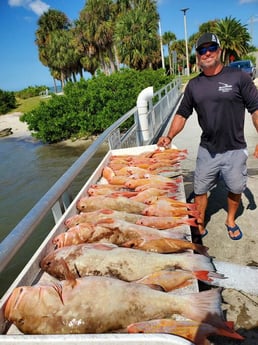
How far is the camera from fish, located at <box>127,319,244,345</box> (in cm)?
170

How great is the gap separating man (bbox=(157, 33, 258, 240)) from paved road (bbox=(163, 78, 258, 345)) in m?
0.49

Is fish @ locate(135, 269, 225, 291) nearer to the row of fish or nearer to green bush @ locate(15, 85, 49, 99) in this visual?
the row of fish

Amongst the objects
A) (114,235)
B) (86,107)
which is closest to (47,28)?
(86,107)

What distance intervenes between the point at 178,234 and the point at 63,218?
1143 millimetres

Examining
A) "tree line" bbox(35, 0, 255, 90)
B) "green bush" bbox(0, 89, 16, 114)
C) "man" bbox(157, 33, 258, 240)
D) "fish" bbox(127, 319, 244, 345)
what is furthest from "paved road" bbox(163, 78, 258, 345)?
"green bush" bbox(0, 89, 16, 114)

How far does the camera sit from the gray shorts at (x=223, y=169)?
3452 millimetres

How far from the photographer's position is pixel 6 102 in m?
A: 51.8

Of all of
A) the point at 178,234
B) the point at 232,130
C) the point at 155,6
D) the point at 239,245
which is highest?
the point at 155,6

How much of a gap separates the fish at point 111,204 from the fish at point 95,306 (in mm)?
1397

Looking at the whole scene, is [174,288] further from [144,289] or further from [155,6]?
[155,6]

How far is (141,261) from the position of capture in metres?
2.39

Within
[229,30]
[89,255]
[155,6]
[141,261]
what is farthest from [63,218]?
[229,30]

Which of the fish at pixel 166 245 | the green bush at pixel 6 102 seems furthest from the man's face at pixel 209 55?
the green bush at pixel 6 102

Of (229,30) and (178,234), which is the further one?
(229,30)
